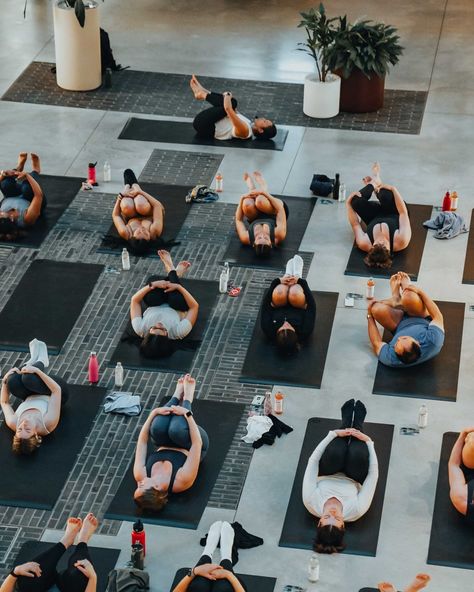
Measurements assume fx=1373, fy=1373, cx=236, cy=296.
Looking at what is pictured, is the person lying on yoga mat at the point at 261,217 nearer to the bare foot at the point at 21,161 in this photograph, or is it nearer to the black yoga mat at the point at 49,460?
the bare foot at the point at 21,161

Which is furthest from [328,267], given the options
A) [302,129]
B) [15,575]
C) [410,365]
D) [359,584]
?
[15,575]

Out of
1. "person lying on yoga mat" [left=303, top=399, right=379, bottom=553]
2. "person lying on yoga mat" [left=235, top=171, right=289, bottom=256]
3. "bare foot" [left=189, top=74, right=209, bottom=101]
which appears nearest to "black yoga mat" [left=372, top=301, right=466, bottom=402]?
"person lying on yoga mat" [left=303, top=399, right=379, bottom=553]

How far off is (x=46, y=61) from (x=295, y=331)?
316 inches

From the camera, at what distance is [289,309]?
13023 mm

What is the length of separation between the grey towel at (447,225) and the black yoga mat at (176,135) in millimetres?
2681

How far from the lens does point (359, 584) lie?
1037cm

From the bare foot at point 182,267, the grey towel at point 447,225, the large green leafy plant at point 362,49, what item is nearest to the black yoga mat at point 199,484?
the bare foot at point 182,267

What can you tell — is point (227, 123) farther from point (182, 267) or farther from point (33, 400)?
point (33, 400)

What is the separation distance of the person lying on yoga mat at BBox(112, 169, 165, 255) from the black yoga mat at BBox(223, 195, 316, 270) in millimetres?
824

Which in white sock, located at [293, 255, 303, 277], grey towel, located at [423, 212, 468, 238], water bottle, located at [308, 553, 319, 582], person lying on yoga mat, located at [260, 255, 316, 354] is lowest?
water bottle, located at [308, 553, 319, 582]

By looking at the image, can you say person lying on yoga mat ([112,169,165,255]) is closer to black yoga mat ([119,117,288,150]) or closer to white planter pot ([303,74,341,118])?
black yoga mat ([119,117,288,150])

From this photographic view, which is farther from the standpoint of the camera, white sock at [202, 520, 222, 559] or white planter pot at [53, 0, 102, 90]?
white planter pot at [53, 0, 102, 90]

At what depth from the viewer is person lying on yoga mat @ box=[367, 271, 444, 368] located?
1255 centimetres

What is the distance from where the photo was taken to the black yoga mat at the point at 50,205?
1494 centimetres
